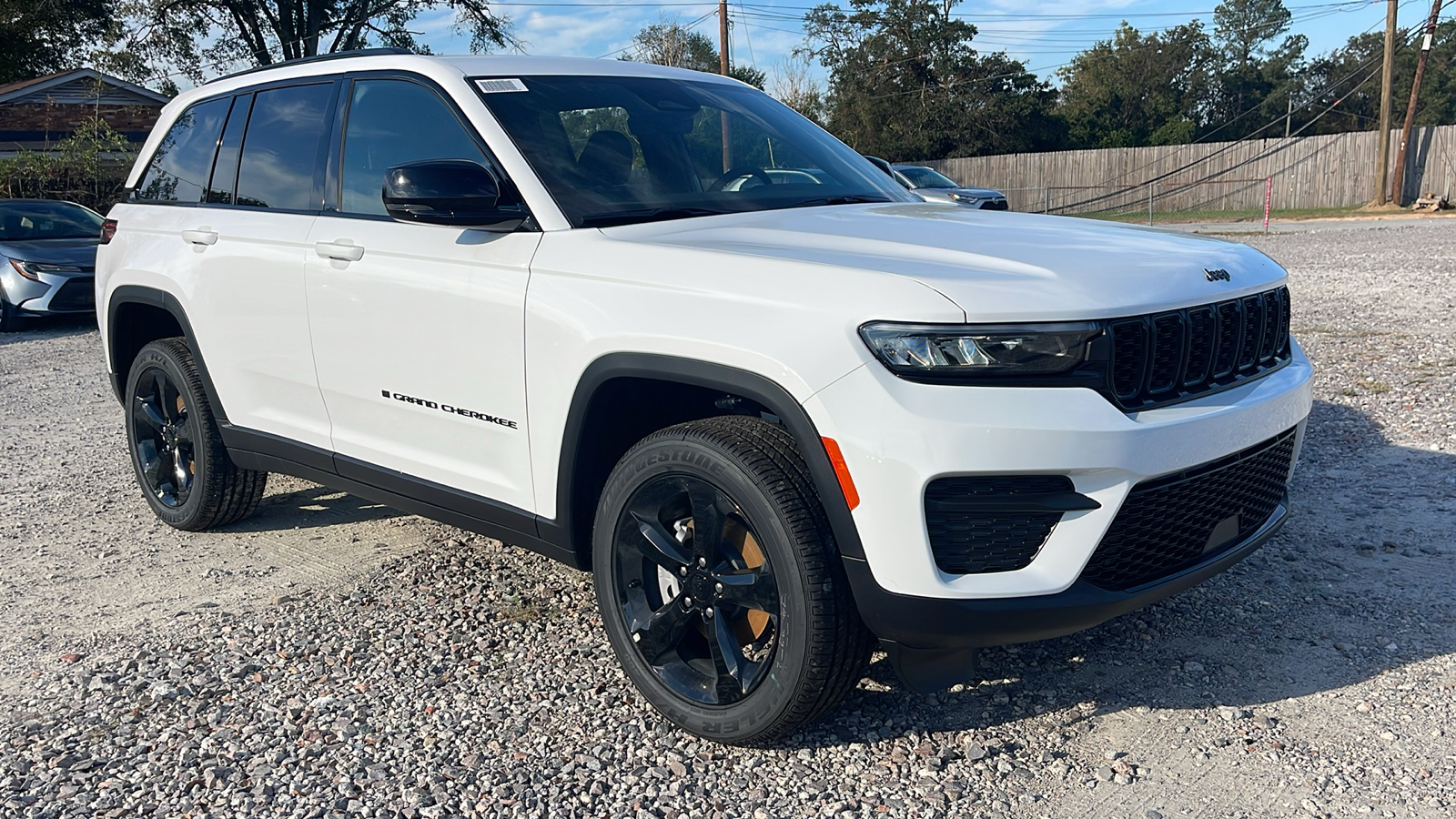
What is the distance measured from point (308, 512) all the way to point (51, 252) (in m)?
9.27

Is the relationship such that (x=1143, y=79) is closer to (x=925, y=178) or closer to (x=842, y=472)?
(x=925, y=178)

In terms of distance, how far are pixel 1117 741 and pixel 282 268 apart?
3.22 m

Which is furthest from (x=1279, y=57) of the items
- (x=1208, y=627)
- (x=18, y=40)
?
(x=1208, y=627)

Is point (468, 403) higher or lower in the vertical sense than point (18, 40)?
lower

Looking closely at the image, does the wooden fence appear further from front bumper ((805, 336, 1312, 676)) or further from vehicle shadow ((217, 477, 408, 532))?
front bumper ((805, 336, 1312, 676))

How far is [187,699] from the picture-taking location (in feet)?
11.1

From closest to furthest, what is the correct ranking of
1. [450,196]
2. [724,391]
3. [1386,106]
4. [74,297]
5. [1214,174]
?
[724,391], [450,196], [74,297], [1386,106], [1214,174]

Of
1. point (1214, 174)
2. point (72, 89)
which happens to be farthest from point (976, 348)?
point (1214, 174)

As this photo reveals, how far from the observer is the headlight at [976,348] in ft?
8.23

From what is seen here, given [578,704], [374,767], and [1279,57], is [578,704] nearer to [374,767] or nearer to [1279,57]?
[374,767]

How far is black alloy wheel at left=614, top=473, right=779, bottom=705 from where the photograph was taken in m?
2.93

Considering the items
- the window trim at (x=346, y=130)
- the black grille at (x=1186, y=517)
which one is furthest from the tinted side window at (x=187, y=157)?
the black grille at (x=1186, y=517)

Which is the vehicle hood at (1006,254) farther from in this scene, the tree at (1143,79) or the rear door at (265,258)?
the tree at (1143,79)

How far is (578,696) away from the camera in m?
3.36
